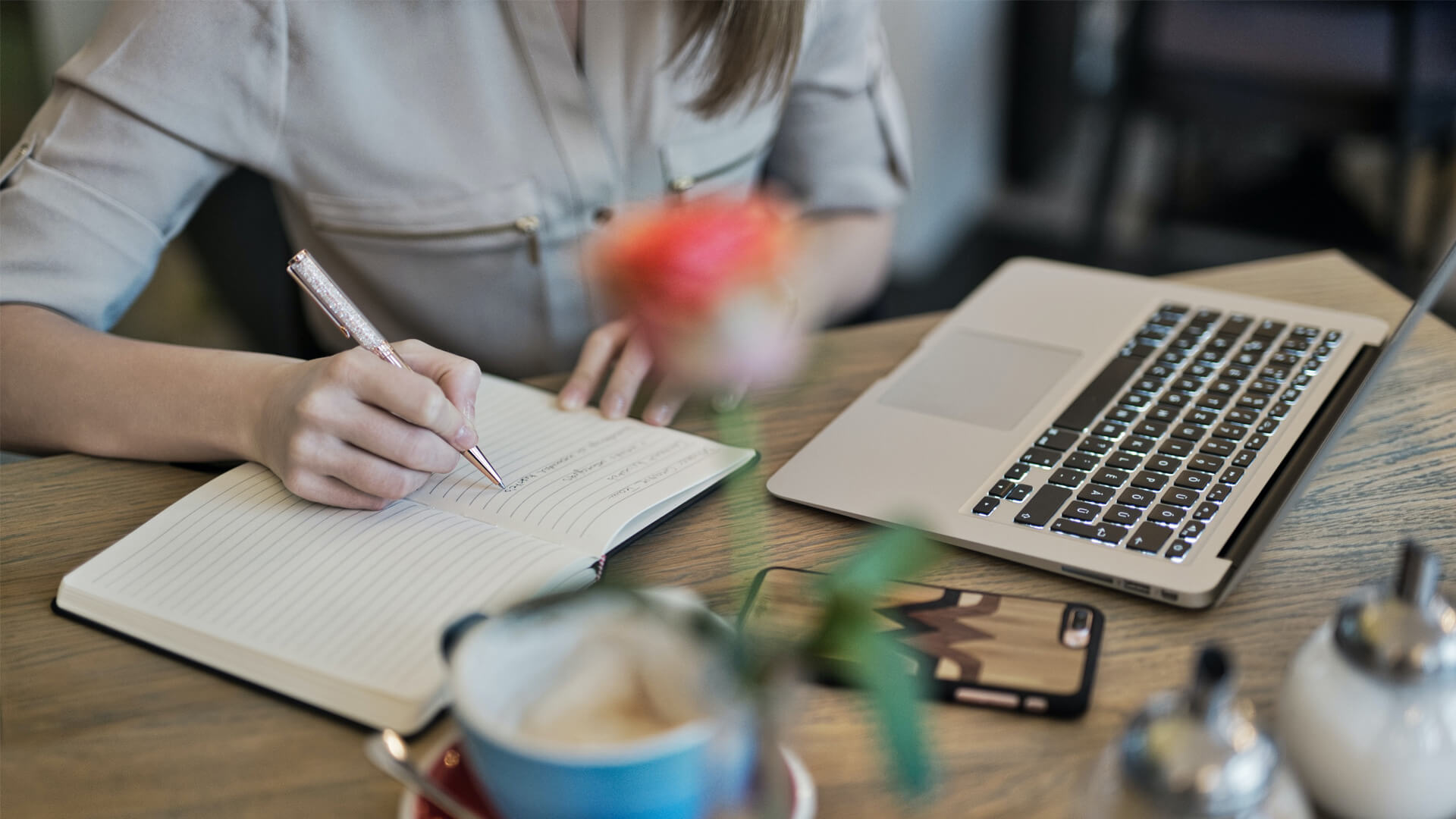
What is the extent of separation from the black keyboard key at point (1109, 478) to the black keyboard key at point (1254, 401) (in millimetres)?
113

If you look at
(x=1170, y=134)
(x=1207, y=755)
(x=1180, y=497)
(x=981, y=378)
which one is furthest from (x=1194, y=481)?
(x=1170, y=134)

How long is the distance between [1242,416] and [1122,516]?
0.13m

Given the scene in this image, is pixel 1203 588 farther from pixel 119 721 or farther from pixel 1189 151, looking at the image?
pixel 1189 151

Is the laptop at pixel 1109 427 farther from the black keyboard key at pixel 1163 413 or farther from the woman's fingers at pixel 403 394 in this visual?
the woman's fingers at pixel 403 394

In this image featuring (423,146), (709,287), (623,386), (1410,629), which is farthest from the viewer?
(423,146)

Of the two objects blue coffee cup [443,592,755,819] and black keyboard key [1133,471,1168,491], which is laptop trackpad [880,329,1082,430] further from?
blue coffee cup [443,592,755,819]

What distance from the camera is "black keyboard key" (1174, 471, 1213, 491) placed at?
22.6 inches

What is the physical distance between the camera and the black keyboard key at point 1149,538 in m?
0.54

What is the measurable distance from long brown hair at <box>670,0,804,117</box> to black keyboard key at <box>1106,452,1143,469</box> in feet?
1.18

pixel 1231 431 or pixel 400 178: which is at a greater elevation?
pixel 400 178

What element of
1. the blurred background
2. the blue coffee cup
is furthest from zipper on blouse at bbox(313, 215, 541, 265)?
the blurred background

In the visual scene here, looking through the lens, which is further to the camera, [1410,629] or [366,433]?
[366,433]

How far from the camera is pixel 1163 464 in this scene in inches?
23.5

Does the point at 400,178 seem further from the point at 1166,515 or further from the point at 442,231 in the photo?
the point at 1166,515
